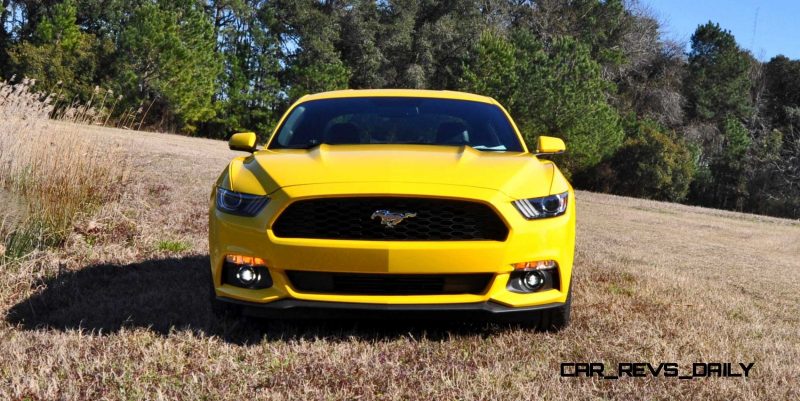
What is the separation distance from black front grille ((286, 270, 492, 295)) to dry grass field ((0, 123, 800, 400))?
328 mm

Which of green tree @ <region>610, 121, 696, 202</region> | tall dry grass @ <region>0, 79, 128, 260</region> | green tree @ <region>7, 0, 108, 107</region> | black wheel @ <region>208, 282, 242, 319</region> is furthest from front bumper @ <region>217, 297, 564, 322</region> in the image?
green tree @ <region>610, 121, 696, 202</region>

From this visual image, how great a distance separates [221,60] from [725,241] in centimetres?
3864

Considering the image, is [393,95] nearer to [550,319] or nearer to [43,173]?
[550,319]

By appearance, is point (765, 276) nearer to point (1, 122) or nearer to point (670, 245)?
point (670, 245)

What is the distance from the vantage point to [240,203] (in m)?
3.89

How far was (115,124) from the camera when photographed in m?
9.97

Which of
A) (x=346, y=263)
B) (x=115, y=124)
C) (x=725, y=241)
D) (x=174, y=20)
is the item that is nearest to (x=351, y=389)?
(x=346, y=263)

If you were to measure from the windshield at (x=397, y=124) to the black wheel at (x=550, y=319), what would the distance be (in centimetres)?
122

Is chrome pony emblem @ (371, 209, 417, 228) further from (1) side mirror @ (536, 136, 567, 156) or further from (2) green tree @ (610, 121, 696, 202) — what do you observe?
(2) green tree @ (610, 121, 696, 202)

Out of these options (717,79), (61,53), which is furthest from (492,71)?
(717,79)

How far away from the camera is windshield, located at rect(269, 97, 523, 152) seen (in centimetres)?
498

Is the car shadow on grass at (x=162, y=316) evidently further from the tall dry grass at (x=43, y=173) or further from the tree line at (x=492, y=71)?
the tree line at (x=492, y=71)

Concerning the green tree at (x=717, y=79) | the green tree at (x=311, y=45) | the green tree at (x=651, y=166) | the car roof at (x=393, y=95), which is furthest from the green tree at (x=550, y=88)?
the car roof at (x=393, y=95)

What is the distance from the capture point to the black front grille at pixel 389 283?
3732 millimetres
